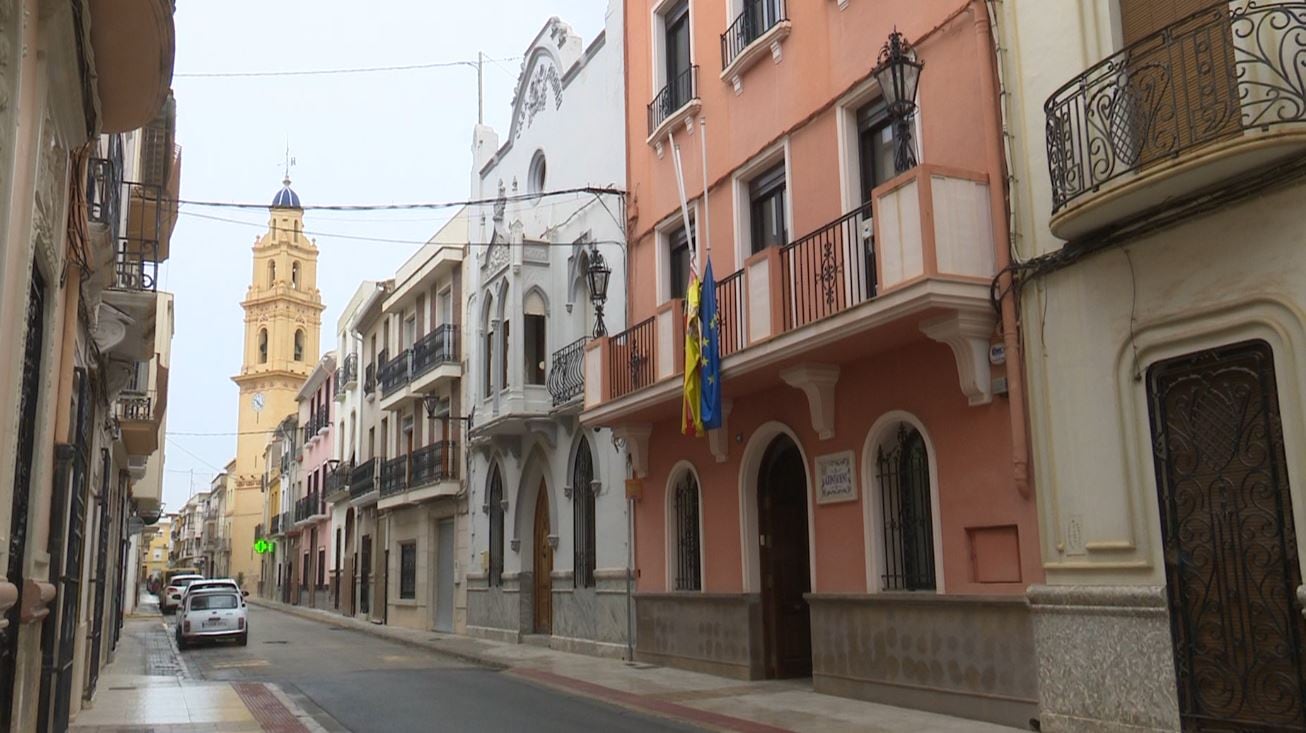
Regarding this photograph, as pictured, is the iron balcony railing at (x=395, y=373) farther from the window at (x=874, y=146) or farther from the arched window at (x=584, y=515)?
the window at (x=874, y=146)

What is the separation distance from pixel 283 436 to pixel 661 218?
46.1m

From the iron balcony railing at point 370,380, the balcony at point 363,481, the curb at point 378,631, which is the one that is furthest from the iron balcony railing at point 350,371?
the curb at point 378,631

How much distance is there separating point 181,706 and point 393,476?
1879 centimetres

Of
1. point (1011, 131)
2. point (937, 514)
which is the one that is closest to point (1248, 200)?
point (1011, 131)

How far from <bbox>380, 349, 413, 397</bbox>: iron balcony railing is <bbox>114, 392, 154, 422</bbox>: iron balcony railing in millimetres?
10228

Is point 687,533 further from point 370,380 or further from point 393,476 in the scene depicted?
point 370,380

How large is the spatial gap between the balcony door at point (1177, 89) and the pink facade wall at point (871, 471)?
291 cm

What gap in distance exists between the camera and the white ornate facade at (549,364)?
19.5 m

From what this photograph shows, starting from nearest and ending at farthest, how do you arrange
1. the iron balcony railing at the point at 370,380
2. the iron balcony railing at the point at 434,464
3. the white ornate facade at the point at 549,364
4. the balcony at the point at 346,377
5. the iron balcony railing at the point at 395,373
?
the white ornate facade at the point at 549,364 < the iron balcony railing at the point at 434,464 < the iron balcony railing at the point at 395,373 < the iron balcony railing at the point at 370,380 < the balcony at the point at 346,377

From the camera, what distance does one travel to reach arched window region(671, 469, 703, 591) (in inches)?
643

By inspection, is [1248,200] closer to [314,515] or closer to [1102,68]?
[1102,68]

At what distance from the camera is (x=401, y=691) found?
578 inches

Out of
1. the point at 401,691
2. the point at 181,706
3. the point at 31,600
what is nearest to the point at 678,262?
the point at 401,691

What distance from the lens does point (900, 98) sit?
10.7 meters
